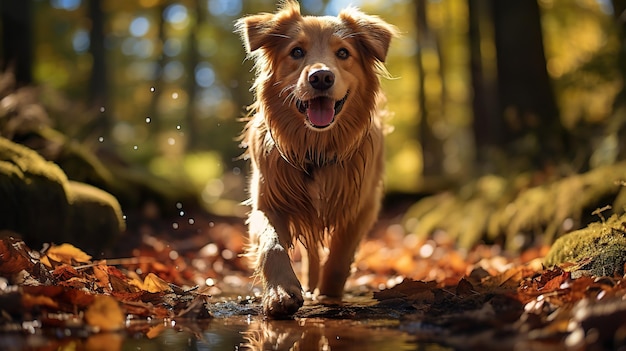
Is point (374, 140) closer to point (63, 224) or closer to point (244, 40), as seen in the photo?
point (244, 40)

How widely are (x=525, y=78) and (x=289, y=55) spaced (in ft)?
18.0

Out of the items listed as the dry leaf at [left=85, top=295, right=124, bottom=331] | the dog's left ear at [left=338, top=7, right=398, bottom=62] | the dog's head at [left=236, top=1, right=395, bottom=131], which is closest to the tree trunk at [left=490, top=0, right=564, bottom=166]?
the dog's left ear at [left=338, top=7, right=398, bottom=62]

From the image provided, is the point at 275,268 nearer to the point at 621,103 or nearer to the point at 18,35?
the point at 621,103

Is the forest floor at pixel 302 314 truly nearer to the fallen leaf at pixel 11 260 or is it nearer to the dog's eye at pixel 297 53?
the fallen leaf at pixel 11 260

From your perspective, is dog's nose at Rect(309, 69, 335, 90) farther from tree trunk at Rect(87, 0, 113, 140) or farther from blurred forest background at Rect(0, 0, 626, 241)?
tree trunk at Rect(87, 0, 113, 140)

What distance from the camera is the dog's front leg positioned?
3.56 m

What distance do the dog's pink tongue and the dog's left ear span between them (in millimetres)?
652

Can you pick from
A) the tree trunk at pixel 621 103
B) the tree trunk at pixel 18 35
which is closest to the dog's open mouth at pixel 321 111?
the tree trunk at pixel 621 103

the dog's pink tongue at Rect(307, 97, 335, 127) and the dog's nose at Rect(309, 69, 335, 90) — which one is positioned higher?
the dog's nose at Rect(309, 69, 335, 90)

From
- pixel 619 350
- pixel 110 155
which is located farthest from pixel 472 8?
pixel 619 350

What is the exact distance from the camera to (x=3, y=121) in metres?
6.58

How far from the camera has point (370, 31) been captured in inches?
191

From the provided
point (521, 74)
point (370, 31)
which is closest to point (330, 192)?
point (370, 31)

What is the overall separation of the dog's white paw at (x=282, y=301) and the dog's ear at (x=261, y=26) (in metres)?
1.81
